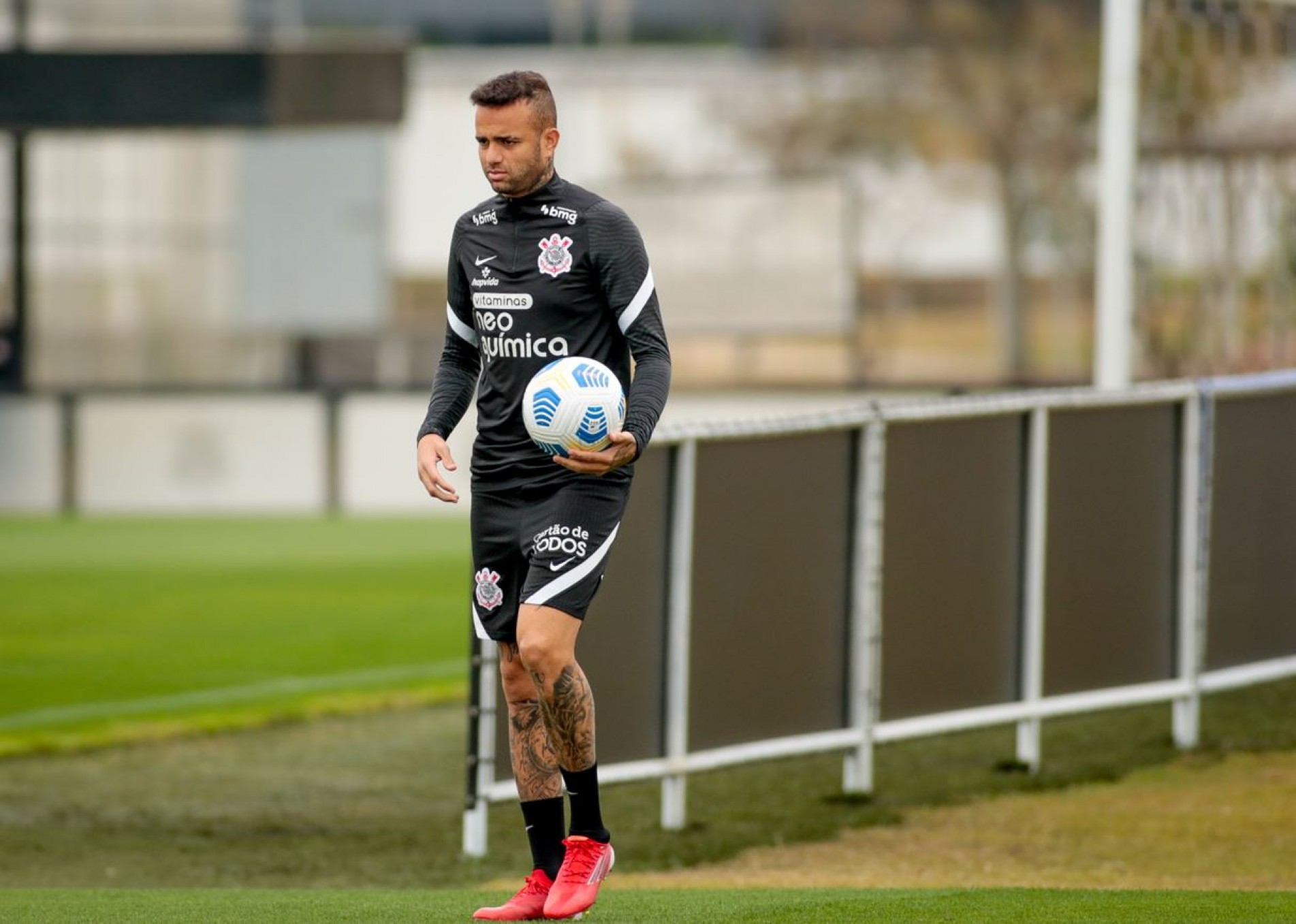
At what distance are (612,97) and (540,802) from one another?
40683 millimetres

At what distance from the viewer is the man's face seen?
5812mm

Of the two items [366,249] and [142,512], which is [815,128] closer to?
[366,249]

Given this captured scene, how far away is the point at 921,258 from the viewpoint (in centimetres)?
4806

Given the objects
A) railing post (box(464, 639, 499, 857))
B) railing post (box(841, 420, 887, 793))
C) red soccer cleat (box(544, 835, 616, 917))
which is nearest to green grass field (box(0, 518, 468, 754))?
railing post (box(464, 639, 499, 857))

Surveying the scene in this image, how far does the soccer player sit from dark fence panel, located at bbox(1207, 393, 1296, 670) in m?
5.05

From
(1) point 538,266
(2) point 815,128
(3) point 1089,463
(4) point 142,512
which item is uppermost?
(2) point 815,128

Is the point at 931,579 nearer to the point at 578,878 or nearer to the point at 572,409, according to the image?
the point at 578,878

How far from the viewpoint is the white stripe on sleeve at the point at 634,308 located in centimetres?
589

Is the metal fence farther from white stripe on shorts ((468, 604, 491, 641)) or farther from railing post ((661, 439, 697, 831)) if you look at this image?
white stripe on shorts ((468, 604, 491, 641))

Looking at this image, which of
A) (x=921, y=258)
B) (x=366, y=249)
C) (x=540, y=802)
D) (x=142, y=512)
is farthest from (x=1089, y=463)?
(x=921, y=258)

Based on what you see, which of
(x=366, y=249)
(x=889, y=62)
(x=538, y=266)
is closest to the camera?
(x=538, y=266)

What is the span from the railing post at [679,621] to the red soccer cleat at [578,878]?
2.41m

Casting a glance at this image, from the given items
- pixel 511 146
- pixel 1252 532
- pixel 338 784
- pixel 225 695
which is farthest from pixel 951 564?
pixel 225 695

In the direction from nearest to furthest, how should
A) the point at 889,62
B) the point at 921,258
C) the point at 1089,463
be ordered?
1. the point at 1089,463
2. the point at 889,62
3. the point at 921,258
